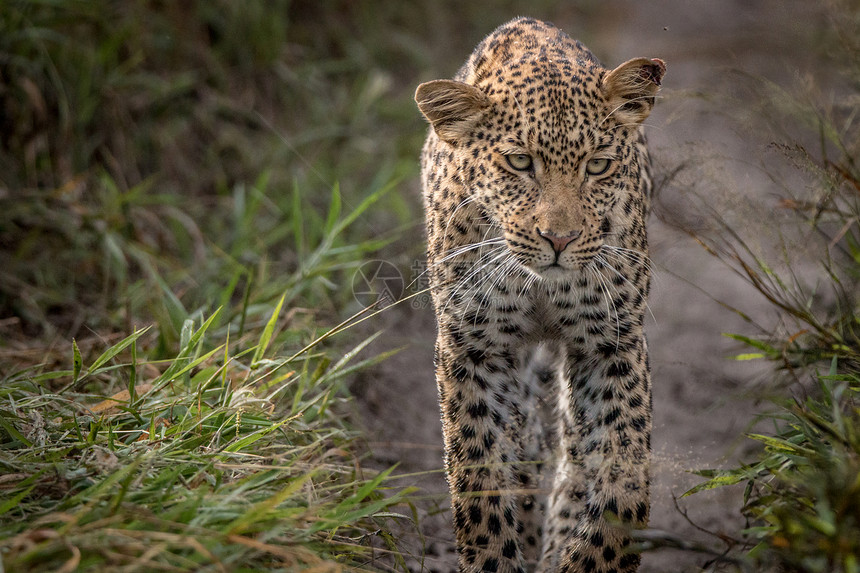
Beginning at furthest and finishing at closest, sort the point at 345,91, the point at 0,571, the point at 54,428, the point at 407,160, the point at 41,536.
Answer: the point at 345,91 → the point at 407,160 → the point at 54,428 → the point at 41,536 → the point at 0,571

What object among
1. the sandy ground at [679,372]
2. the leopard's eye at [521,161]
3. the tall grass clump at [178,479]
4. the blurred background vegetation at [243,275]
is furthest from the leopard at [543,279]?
the tall grass clump at [178,479]

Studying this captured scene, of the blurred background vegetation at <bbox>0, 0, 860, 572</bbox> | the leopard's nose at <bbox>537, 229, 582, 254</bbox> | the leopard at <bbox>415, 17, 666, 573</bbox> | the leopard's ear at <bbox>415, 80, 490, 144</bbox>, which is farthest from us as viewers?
the leopard's ear at <bbox>415, 80, 490, 144</bbox>

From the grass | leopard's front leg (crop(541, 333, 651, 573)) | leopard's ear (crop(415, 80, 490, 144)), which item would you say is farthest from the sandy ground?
leopard's ear (crop(415, 80, 490, 144))

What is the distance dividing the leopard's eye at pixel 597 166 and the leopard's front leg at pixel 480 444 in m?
0.83

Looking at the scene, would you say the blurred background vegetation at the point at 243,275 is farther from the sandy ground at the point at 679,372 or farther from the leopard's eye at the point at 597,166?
the leopard's eye at the point at 597,166

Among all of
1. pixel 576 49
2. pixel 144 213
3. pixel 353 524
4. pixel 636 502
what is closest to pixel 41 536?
pixel 353 524

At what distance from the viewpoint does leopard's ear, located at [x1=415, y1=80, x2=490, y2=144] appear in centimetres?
363

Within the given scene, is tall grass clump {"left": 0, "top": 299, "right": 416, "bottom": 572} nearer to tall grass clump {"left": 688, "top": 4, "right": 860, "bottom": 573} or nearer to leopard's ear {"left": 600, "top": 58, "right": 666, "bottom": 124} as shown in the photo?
tall grass clump {"left": 688, "top": 4, "right": 860, "bottom": 573}

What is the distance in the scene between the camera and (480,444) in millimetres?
3812

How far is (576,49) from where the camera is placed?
13.6 feet

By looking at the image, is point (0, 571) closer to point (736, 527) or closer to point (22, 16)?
point (736, 527)

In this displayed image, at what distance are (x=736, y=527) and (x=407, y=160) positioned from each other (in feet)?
13.6

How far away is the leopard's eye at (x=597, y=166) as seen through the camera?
141 inches

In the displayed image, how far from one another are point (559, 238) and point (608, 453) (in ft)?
3.10
